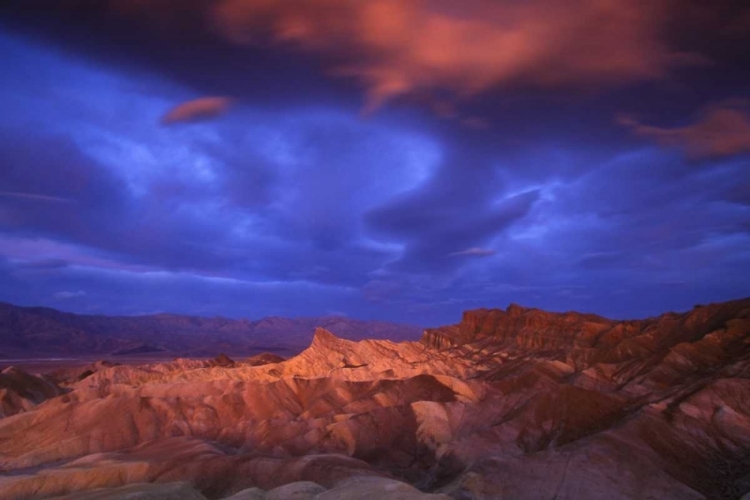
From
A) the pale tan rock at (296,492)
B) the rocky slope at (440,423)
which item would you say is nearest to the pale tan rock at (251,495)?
the rocky slope at (440,423)

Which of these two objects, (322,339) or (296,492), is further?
(322,339)

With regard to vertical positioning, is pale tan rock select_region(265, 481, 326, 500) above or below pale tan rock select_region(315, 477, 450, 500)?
below

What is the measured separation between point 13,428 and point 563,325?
6531 cm

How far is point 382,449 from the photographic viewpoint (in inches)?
2089

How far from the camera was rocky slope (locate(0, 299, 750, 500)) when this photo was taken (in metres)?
37.3

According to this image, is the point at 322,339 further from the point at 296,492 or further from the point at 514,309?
the point at 296,492

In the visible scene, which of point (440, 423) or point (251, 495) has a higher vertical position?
point (440, 423)

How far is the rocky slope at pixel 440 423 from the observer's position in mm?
37312

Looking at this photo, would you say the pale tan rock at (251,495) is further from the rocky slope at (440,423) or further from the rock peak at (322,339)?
the rock peak at (322,339)

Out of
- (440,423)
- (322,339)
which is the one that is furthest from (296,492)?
(322,339)

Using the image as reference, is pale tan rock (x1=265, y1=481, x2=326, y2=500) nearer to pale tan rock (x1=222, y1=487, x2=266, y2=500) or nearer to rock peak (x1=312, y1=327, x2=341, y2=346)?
pale tan rock (x1=222, y1=487, x2=266, y2=500)

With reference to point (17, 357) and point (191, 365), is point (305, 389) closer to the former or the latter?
point (191, 365)

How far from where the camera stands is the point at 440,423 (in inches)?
2135

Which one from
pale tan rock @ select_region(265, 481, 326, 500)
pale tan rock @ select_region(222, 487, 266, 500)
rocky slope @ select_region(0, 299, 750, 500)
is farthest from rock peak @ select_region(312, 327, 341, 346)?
pale tan rock @ select_region(222, 487, 266, 500)
